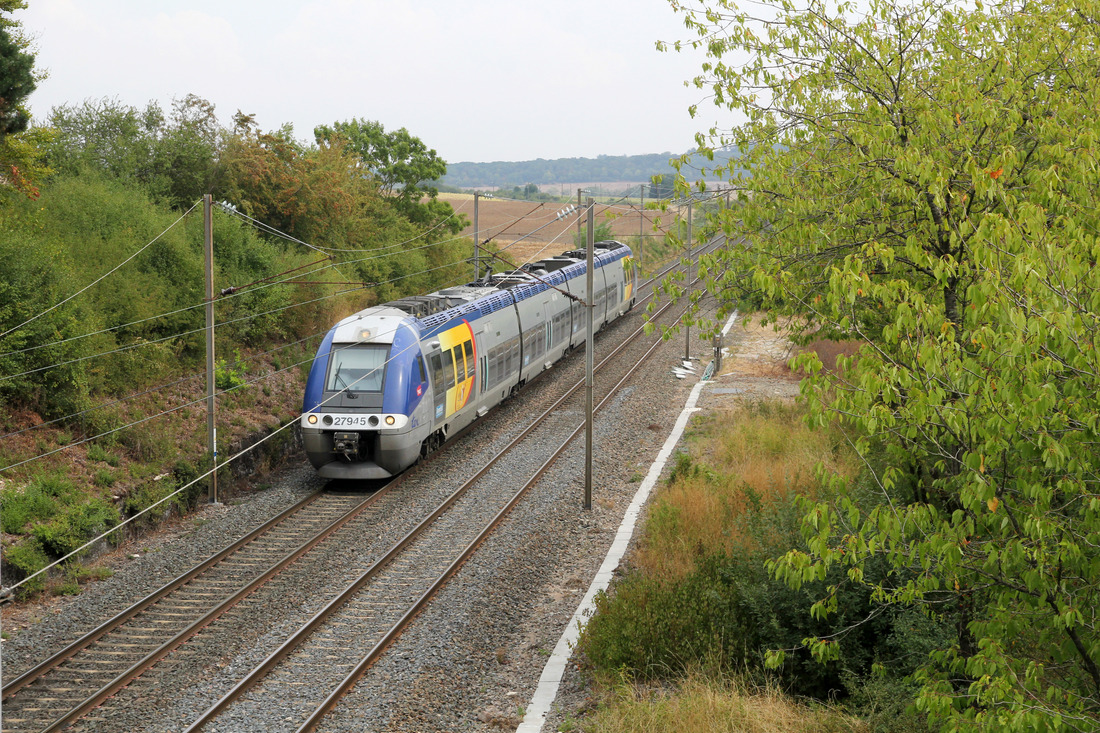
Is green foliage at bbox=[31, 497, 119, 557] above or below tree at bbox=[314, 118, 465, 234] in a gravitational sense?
below

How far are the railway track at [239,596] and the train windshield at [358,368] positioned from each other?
2.25 metres

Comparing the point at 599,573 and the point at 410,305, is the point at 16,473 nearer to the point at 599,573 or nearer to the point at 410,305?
the point at 410,305

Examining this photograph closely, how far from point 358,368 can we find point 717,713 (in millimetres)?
11873

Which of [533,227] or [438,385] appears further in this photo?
[533,227]

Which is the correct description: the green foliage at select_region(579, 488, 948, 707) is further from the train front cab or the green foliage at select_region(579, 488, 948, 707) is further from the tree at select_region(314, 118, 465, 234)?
the tree at select_region(314, 118, 465, 234)

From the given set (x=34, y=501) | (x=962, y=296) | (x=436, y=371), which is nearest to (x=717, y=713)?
(x=962, y=296)

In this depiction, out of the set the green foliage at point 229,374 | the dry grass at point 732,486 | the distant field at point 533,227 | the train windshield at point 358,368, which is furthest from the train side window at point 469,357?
the distant field at point 533,227

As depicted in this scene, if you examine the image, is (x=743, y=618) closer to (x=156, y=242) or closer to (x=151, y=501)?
(x=151, y=501)

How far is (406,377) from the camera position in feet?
61.1

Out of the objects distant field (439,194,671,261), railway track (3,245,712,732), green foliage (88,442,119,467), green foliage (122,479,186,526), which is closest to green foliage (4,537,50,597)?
railway track (3,245,712,732)

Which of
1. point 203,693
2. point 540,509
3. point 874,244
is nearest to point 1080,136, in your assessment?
point 874,244

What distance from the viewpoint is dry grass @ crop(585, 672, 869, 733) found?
8.55 meters

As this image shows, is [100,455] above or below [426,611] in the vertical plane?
above

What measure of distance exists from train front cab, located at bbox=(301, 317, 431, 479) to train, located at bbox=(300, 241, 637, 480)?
0.07 ft
